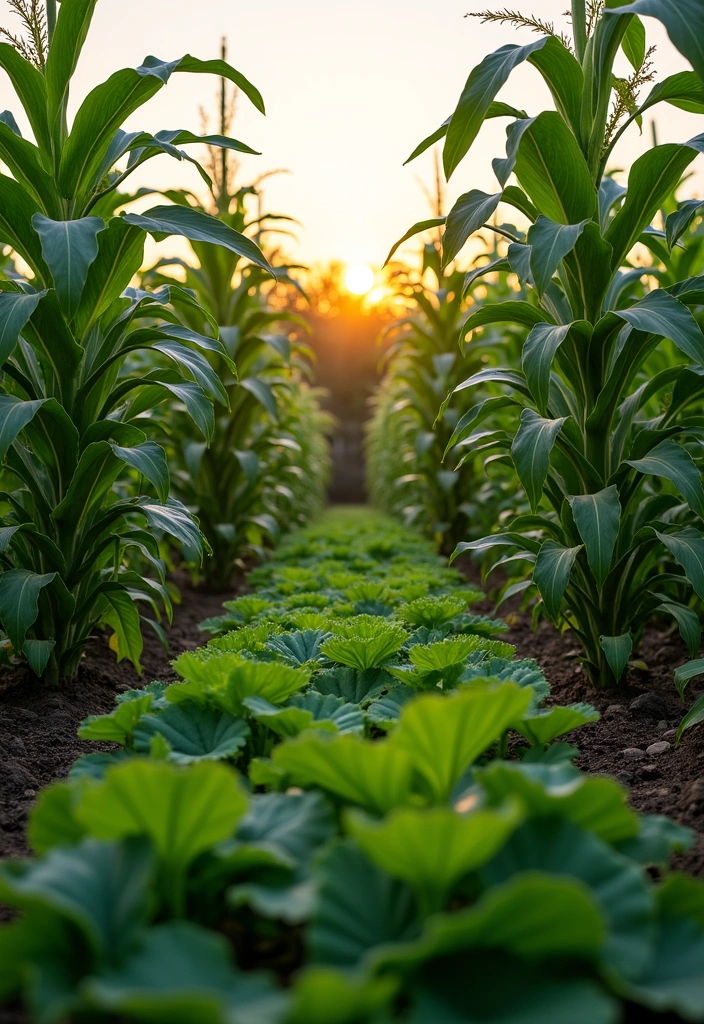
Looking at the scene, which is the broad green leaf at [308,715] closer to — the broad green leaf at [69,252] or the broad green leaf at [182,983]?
the broad green leaf at [182,983]

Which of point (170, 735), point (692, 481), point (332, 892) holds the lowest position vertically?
point (170, 735)

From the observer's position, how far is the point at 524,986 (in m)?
0.78

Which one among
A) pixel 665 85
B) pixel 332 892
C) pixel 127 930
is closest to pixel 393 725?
pixel 332 892

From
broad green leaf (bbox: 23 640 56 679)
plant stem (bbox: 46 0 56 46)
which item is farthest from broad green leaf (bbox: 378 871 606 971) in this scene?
plant stem (bbox: 46 0 56 46)

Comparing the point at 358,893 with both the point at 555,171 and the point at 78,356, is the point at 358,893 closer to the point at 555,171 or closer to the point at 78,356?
the point at 78,356

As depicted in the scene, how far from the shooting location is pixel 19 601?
6.90 ft

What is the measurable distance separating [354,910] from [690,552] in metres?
1.51

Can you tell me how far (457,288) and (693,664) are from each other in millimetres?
4237

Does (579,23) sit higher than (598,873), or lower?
higher

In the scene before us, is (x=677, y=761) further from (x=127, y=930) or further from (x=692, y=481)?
(x=127, y=930)

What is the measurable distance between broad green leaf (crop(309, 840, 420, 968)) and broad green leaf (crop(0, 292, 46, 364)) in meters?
1.44

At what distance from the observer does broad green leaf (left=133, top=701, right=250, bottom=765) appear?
1347 mm

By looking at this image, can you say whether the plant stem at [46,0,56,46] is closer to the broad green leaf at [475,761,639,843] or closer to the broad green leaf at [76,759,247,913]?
the broad green leaf at [76,759,247,913]

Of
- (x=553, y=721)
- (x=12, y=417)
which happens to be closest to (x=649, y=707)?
(x=553, y=721)
